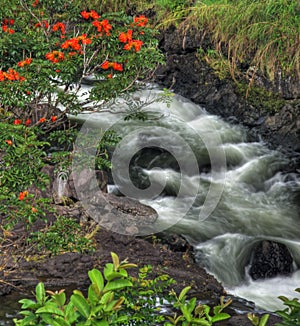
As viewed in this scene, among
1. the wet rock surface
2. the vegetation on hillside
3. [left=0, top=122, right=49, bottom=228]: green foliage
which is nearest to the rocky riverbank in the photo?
the vegetation on hillside

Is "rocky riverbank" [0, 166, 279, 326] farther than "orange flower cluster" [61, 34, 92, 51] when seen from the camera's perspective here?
Yes

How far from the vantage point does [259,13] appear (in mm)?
8727

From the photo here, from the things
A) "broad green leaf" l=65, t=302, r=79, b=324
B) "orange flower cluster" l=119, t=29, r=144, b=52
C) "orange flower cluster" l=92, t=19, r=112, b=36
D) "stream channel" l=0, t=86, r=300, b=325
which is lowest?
"stream channel" l=0, t=86, r=300, b=325

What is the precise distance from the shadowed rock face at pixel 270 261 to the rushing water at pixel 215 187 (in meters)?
0.08

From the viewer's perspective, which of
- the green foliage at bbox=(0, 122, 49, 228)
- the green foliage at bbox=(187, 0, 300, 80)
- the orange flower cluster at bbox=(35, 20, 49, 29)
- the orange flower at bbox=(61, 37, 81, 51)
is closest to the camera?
the green foliage at bbox=(0, 122, 49, 228)

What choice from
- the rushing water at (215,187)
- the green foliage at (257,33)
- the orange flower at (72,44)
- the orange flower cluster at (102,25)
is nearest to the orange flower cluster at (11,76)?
the orange flower at (72,44)

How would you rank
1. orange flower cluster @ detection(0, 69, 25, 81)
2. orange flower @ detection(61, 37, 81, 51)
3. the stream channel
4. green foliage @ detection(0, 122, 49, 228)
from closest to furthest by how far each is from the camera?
1. green foliage @ detection(0, 122, 49, 228)
2. orange flower cluster @ detection(0, 69, 25, 81)
3. orange flower @ detection(61, 37, 81, 51)
4. the stream channel

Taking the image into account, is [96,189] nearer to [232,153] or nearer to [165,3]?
[232,153]

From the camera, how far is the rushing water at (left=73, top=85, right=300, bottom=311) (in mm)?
5520

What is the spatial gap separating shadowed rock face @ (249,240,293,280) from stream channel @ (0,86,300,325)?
7cm

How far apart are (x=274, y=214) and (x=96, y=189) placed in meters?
2.48

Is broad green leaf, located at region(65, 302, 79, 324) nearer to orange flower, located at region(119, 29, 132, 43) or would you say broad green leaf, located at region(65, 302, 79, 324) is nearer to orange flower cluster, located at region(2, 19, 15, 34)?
orange flower, located at region(119, 29, 132, 43)

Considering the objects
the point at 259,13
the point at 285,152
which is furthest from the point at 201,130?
the point at 259,13

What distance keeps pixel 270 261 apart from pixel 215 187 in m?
2.03
